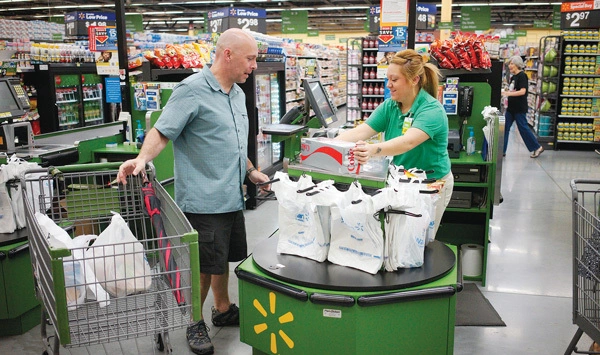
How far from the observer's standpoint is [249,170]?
3.28 meters

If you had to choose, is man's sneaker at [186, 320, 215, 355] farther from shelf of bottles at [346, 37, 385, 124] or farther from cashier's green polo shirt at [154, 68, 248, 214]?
shelf of bottles at [346, 37, 385, 124]

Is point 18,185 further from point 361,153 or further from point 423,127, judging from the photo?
point 423,127

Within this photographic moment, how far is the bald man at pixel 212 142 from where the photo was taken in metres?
2.91

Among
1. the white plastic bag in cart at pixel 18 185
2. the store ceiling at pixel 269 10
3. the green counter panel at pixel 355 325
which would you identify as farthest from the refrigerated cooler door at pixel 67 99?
the store ceiling at pixel 269 10

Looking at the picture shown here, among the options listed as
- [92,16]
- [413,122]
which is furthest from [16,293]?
[92,16]

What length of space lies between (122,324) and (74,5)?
73.3 ft

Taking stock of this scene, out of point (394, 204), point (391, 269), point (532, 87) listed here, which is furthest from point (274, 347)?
point (532, 87)

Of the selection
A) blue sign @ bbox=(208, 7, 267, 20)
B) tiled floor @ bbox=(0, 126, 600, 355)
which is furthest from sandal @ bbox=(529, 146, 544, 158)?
blue sign @ bbox=(208, 7, 267, 20)

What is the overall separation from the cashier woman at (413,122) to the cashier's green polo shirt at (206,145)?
0.71 meters

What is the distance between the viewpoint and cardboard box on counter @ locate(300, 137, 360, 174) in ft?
8.68

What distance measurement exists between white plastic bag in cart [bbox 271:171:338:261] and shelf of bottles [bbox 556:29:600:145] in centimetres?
1029

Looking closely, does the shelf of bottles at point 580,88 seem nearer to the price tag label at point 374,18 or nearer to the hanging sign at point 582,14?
the hanging sign at point 582,14

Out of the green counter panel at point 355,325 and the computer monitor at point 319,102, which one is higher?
the computer monitor at point 319,102

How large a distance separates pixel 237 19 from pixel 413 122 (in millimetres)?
11775
